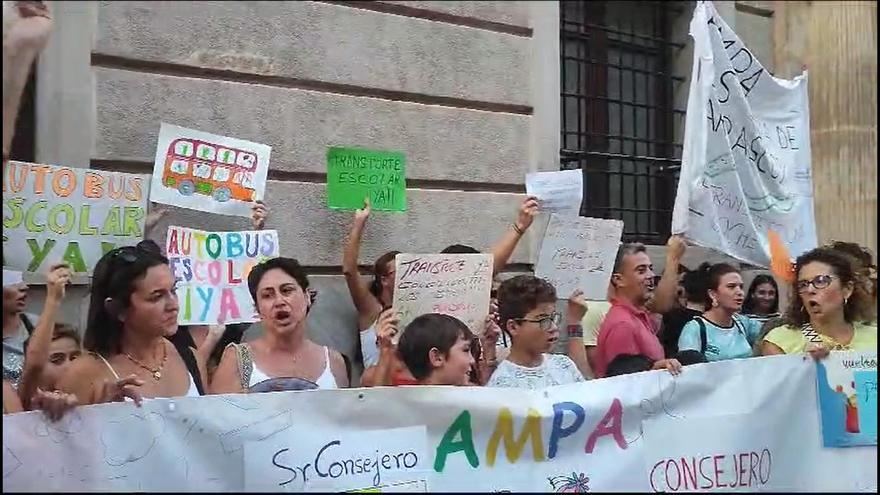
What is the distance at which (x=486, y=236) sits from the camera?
243 inches

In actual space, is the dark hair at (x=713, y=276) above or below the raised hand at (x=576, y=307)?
above

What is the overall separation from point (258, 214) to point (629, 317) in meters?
1.77

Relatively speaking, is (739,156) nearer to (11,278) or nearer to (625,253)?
(625,253)

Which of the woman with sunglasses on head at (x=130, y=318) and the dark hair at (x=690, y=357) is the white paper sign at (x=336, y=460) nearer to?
the woman with sunglasses on head at (x=130, y=318)

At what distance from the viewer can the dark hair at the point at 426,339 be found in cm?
339

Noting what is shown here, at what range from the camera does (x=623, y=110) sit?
293 inches

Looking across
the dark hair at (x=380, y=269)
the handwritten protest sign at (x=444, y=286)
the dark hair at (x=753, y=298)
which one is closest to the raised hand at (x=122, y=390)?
the handwritten protest sign at (x=444, y=286)

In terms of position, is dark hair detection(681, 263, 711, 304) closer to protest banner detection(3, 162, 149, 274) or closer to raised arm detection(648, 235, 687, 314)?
raised arm detection(648, 235, 687, 314)

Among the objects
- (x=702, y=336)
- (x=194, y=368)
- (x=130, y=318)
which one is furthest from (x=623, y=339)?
(x=130, y=318)

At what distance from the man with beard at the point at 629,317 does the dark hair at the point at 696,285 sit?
0.41 metres

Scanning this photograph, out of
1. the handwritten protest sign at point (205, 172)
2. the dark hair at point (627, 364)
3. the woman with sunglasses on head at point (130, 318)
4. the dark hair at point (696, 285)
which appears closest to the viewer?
the woman with sunglasses on head at point (130, 318)

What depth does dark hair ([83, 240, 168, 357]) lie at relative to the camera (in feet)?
10.8

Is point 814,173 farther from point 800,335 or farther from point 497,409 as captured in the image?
point 497,409

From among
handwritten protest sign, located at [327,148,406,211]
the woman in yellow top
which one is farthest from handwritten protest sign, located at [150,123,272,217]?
the woman in yellow top
